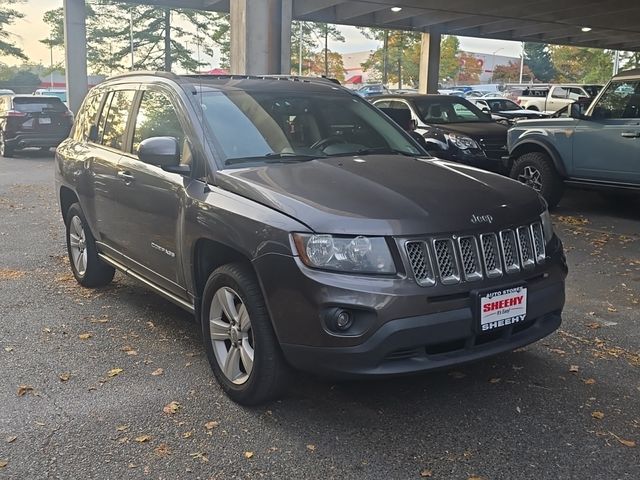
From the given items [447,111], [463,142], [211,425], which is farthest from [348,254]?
[447,111]

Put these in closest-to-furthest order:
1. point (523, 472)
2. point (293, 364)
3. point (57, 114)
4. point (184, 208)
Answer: point (523, 472) → point (293, 364) → point (184, 208) → point (57, 114)

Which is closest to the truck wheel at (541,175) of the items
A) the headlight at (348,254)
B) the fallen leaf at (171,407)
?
the headlight at (348,254)

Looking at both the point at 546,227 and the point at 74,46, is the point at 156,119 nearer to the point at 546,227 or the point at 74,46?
the point at 546,227

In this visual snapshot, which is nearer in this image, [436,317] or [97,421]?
[436,317]

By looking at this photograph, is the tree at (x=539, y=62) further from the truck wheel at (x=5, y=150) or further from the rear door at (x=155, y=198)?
the rear door at (x=155, y=198)

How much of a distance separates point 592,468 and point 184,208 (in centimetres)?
264

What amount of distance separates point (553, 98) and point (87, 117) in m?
27.8

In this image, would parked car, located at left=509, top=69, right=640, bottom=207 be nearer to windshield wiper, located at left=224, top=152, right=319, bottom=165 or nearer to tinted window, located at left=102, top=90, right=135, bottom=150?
windshield wiper, located at left=224, top=152, right=319, bottom=165

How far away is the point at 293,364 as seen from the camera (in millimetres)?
3439

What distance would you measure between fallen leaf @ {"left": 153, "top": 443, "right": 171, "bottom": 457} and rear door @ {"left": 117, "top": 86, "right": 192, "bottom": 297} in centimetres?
121

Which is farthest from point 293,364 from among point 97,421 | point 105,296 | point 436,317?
point 105,296

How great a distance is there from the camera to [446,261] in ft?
11.2

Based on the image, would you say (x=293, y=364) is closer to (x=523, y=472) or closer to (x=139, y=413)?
(x=139, y=413)

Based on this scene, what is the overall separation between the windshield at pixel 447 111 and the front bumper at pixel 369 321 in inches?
363
